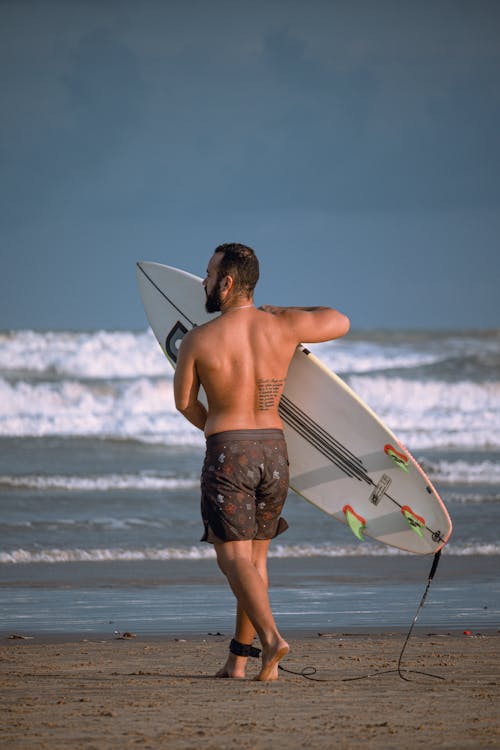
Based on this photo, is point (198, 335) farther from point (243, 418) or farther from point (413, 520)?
point (413, 520)

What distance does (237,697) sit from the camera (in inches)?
133

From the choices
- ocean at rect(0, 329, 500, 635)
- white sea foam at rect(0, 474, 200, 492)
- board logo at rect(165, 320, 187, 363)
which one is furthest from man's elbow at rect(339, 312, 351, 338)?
white sea foam at rect(0, 474, 200, 492)

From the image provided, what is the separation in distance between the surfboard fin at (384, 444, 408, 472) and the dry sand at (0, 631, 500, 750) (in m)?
0.73

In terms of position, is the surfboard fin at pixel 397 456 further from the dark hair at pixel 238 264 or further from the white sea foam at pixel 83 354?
the white sea foam at pixel 83 354

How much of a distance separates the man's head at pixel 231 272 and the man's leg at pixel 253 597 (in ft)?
2.64

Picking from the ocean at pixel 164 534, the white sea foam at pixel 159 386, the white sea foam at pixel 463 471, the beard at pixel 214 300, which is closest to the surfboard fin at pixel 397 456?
the ocean at pixel 164 534

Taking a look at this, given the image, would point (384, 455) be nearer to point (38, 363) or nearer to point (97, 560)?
point (97, 560)

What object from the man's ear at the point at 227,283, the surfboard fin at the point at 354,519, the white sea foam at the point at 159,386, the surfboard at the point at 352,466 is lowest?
the surfboard fin at the point at 354,519

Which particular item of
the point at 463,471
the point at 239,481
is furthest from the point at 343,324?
the point at 463,471

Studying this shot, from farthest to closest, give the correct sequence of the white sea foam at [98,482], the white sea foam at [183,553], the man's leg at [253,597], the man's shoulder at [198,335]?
the white sea foam at [98,482]
the white sea foam at [183,553]
the man's shoulder at [198,335]
the man's leg at [253,597]

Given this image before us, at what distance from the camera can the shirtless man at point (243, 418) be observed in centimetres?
362

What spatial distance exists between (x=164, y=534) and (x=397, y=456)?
406 cm

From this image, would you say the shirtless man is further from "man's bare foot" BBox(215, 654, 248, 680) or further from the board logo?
the board logo

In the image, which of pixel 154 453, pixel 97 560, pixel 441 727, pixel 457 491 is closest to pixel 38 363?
pixel 154 453
